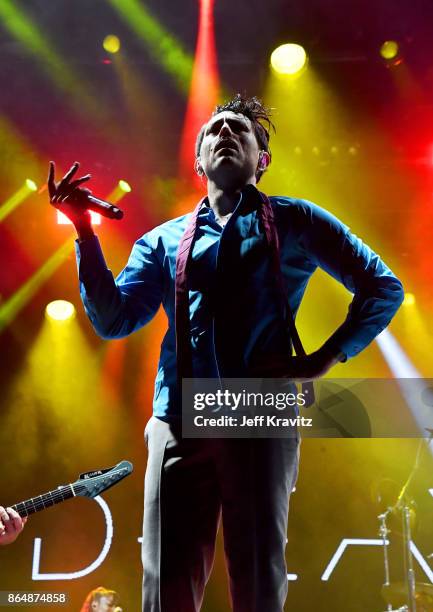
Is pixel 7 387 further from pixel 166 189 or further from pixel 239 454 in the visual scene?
pixel 239 454

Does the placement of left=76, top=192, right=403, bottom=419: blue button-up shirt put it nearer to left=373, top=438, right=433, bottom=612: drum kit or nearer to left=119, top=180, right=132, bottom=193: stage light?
left=373, top=438, right=433, bottom=612: drum kit

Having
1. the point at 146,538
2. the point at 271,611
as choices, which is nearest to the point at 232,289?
the point at 146,538

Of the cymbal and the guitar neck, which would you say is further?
the cymbal

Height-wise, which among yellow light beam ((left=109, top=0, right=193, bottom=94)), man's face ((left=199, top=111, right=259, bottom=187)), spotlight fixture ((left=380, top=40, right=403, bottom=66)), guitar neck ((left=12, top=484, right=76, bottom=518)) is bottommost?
guitar neck ((left=12, top=484, right=76, bottom=518))

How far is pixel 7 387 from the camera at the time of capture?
206 inches

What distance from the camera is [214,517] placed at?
154 centimetres

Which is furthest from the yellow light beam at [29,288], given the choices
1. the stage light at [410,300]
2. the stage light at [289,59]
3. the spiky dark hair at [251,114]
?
the spiky dark hair at [251,114]

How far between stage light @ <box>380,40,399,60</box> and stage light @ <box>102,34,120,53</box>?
76.6 inches

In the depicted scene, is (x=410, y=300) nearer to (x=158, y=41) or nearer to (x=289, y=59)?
(x=289, y=59)

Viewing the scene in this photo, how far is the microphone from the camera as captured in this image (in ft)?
5.41

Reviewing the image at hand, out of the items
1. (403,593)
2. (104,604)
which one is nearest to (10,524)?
(104,604)

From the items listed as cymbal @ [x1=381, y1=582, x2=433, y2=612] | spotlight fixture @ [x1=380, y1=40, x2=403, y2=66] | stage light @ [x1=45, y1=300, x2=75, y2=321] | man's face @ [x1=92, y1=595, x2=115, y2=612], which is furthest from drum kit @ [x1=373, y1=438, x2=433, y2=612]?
spotlight fixture @ [x1=380, y1=40, x2=403, y2=66]

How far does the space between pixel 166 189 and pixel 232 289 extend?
3.76m

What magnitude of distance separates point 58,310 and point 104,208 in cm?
386
